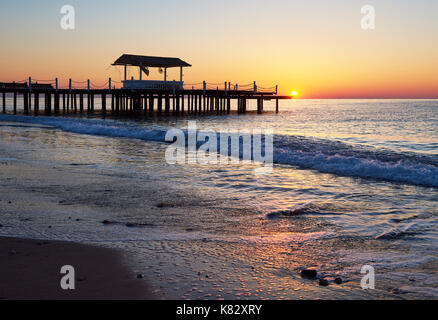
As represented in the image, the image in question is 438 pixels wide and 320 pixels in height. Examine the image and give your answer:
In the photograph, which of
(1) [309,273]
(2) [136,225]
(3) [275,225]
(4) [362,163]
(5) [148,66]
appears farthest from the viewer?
(5) [148,66]

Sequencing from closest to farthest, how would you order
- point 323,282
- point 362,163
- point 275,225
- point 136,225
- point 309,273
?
point 323,282 < point 309,273 < point 136,225 < point 275,225 < point 362,163

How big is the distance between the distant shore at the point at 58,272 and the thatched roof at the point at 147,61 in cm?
3605

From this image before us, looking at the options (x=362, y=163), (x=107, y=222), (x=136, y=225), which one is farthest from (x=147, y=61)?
(x=136, y=225)

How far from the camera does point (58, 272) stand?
384cm

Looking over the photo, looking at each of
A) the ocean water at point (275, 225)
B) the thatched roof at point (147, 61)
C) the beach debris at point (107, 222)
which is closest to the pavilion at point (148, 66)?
the thatched roof at point (147, 61)

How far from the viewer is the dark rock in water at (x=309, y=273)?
3908mm

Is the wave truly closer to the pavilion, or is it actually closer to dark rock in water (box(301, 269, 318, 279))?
dark rock in water (box(301, 269, 318, 279))

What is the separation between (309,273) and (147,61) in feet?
122

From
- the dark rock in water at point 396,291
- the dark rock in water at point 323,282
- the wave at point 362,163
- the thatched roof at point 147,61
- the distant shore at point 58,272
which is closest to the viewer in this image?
the distant shore at point 58,272

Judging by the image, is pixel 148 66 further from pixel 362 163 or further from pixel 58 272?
pixel 58 272

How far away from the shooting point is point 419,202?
7.38 m

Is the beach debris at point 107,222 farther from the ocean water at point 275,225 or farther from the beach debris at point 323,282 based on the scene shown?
the beach debris at point 323,282

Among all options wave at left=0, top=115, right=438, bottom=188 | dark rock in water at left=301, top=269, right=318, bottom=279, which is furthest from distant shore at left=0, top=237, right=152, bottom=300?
wave at left=0, top=115, right=438, bottom=188
